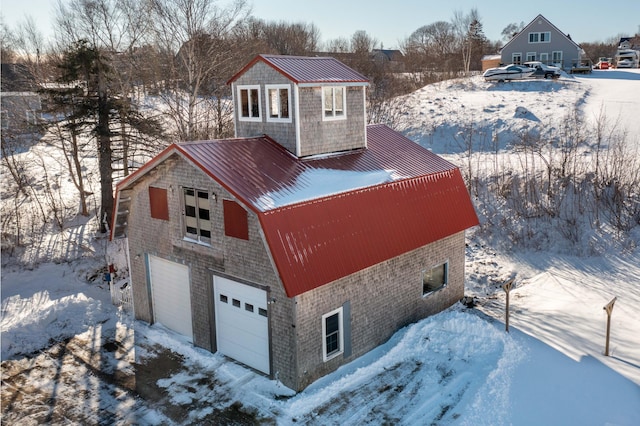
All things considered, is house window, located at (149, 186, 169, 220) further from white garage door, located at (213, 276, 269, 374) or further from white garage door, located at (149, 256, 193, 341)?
white garage door, located at (213, 276, 269, 374)

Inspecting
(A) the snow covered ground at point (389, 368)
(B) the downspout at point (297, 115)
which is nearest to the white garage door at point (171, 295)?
(A) the snow covered ground at point (389, 368)

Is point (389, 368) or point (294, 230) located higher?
point (294, 230)

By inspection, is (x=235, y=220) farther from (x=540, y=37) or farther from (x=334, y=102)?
(x=540, y=37)

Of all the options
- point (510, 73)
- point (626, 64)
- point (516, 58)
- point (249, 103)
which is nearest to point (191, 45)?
point (249, 103)

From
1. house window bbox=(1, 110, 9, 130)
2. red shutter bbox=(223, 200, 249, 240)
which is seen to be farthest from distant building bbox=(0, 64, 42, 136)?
red shutter bbox=(223, 200, 249, 240)

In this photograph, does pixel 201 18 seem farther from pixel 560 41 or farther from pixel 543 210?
pixel 560 41

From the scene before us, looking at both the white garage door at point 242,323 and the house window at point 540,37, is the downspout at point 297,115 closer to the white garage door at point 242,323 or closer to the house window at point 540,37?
the white garage door at point 242,323

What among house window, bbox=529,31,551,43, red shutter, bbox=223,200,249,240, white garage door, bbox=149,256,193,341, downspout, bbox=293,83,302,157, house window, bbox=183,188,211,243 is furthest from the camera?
house window, bbox=529,31,551,43
